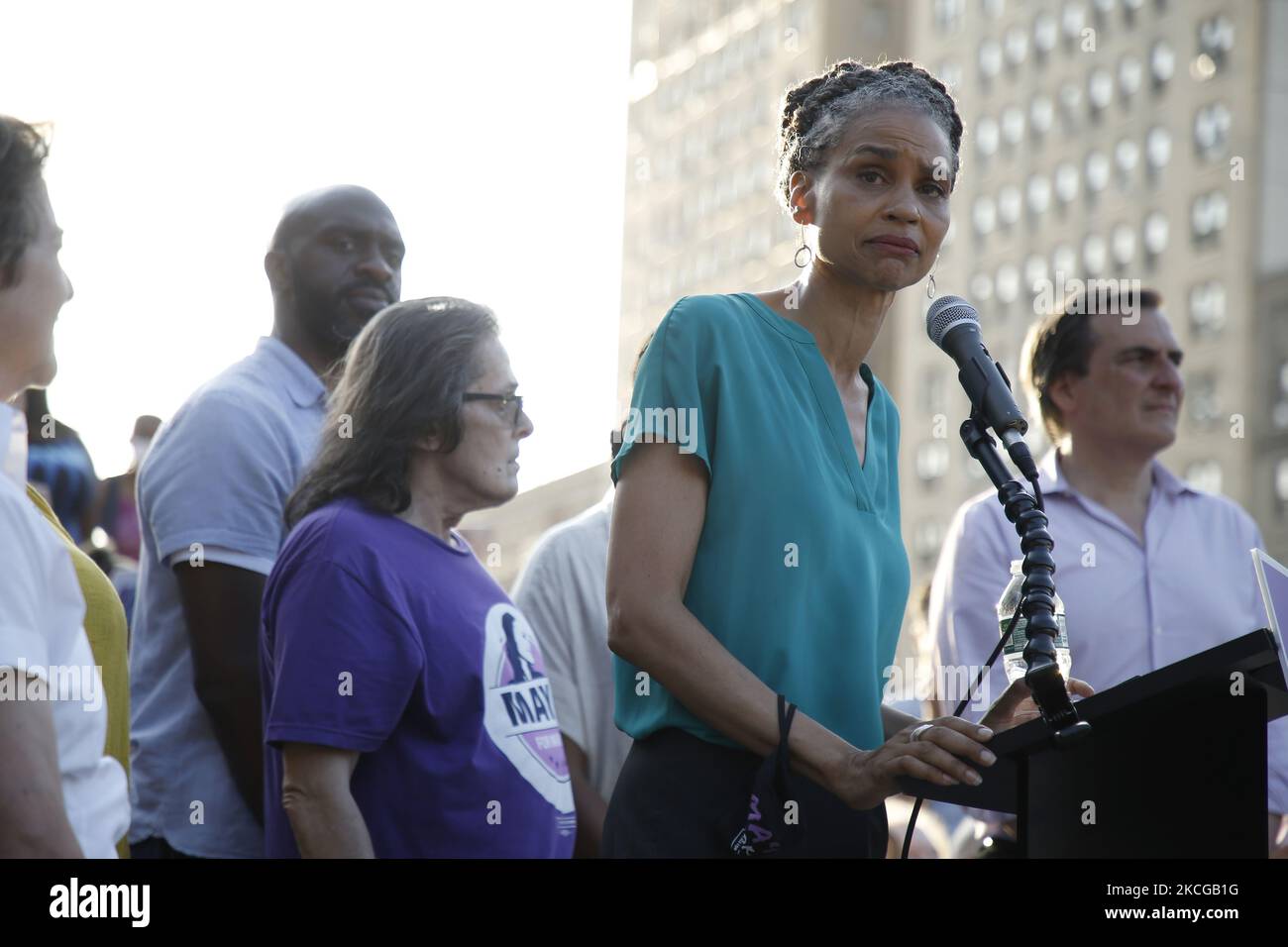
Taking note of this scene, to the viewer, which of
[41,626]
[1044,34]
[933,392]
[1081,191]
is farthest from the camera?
[933,392]

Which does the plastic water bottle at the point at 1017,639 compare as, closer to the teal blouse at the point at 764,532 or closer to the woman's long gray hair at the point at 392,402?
the teal blouse at the point at 764,532

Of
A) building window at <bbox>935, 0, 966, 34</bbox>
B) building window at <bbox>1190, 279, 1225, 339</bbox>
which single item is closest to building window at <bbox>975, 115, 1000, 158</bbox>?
building window at <bbox>935, 0, 966, 34</bbox>

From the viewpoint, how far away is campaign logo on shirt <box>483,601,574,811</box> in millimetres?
3430

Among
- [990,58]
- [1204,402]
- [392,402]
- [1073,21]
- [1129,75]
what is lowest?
[392,402]

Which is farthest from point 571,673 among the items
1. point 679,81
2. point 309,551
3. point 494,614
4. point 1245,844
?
point 679,81

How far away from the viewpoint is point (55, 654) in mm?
2504

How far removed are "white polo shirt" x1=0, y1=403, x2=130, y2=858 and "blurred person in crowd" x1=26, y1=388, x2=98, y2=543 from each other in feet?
6.51

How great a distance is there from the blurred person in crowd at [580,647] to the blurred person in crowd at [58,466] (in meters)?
1.27

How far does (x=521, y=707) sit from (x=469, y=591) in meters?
0.27

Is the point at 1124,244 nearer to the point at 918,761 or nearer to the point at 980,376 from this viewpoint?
the point at 980,376

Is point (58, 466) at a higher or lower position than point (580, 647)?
higher

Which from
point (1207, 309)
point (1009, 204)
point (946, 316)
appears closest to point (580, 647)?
point (946, 316)

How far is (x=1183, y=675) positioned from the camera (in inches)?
103

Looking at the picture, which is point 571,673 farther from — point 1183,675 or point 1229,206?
point 1229,206
